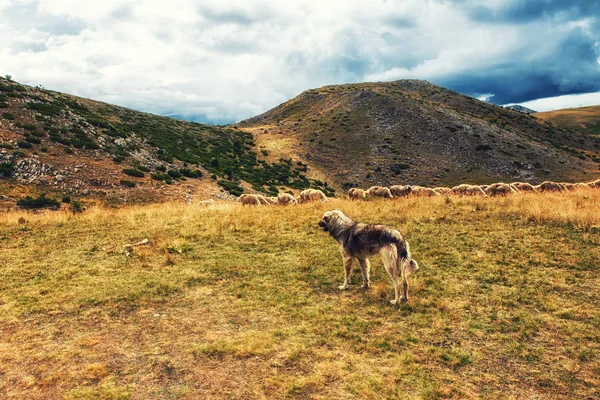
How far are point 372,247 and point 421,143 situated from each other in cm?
7520

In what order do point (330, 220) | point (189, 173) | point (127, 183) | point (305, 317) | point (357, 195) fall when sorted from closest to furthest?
point (305, 317), point (330, 220), point (357, 195), point (127, 183), point (189, 173)

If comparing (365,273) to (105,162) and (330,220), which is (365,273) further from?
(105,162)

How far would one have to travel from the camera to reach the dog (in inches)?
329

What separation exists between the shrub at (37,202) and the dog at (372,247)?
2609 cm

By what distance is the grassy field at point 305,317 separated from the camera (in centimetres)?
582

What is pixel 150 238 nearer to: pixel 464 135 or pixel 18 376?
pixel 18 376

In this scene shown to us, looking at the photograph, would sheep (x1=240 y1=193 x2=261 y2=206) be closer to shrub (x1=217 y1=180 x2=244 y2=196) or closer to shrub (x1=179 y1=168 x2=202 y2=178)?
shrub (x1=217 y1=180 x2=244 y2=196)

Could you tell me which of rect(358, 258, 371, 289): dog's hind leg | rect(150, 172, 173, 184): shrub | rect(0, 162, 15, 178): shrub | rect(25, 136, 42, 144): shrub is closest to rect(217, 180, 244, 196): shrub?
rect(150, 172, 173, 184): shrub

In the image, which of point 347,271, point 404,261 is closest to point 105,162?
point 347,271

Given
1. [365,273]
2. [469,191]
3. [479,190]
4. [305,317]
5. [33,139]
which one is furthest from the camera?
[33,139]

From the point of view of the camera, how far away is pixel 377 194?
89.1 feet

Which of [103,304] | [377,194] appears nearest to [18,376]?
[103,304]

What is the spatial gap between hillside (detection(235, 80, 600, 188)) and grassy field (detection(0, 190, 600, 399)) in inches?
2064

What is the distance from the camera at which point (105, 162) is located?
1470 inches
